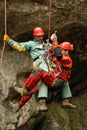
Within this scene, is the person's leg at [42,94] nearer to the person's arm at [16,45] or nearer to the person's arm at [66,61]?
the person's arm at [66,61]

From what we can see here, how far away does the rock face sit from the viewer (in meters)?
10.8

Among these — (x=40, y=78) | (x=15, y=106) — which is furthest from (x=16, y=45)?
(x=15, y=106)

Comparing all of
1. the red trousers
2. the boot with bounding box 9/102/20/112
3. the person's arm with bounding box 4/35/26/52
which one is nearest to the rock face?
the boot with bounding box 9/102/20/112

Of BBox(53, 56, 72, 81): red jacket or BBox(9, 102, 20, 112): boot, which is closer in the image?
BBox(53, 56, 72, 81): red jacket

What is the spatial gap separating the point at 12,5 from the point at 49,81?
6.52 ft

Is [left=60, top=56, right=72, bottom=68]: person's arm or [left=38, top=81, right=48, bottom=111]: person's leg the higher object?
[left=60, top=56, right=72, bottom=68]: person's arm

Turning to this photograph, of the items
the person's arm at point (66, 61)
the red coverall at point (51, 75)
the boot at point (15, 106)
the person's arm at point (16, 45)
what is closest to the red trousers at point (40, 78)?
the red coverall at point (51, 75)

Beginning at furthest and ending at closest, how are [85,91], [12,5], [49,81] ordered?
1. [85,91]
2. [12,5]
3. [49,81]

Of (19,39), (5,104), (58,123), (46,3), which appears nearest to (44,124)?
(58,123)

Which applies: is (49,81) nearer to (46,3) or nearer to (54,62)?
(54,62)

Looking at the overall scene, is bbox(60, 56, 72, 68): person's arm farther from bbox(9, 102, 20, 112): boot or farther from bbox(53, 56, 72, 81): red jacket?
bbox(9, 102, 20, 112): boot

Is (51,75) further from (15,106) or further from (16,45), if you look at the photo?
(15,106)

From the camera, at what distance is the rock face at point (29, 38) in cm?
1083

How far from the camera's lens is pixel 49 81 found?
9547 mm
